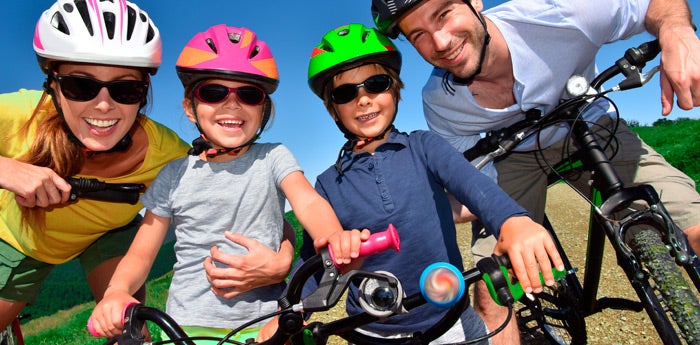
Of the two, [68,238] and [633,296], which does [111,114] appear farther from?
[633,296]

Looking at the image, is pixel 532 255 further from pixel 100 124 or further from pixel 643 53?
pixel 100 124

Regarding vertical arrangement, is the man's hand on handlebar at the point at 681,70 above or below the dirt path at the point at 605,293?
above

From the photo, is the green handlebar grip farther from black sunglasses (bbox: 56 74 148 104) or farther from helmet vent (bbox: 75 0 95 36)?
helmet vent (bbox: 75 0 95 36)

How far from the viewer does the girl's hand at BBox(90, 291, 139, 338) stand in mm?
2049

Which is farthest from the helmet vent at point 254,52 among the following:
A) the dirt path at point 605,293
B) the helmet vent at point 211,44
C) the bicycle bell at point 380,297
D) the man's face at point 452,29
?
the dirt path at point 605,293

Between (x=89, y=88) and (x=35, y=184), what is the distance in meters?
0.74

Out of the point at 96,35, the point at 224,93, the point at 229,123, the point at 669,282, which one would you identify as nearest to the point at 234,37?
the point at 224,93

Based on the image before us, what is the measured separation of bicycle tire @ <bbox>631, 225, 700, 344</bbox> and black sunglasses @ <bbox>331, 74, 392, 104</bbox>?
1778 millimetres

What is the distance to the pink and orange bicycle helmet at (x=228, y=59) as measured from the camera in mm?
2975

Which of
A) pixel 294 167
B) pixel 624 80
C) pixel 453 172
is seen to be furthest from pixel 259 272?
pixel 624 80

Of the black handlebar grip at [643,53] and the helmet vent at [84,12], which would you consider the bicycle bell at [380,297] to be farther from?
the helmet vent at [84,12]

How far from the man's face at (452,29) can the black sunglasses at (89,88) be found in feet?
7.00

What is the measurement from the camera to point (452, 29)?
3338 millimetres

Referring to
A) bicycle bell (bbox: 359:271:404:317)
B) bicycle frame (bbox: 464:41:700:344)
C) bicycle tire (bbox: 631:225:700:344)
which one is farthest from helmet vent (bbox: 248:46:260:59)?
bicycle tire (bbox: 631:225:700:344)
